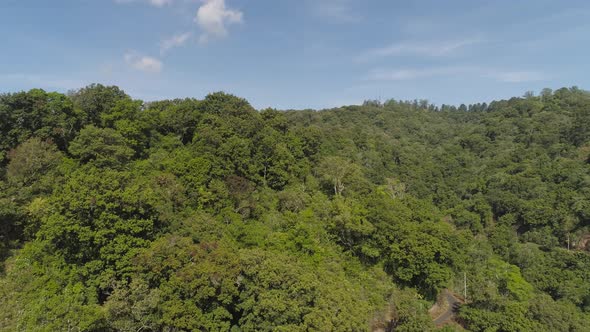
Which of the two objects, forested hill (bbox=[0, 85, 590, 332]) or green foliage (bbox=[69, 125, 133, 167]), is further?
green foliage (bbox=[69, 125, 133, 167])

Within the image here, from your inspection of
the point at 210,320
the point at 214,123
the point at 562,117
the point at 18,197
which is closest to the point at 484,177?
the point at 562,117

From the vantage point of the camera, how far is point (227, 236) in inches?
952

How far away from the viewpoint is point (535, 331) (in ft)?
96.0

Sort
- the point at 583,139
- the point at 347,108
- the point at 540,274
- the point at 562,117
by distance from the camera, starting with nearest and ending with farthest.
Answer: the point at 540,274, the point at 583,139, the point at 562,117, the point at 347,108

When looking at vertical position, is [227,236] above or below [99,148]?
below

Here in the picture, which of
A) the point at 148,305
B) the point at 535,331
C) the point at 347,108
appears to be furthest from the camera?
the point at 347,108

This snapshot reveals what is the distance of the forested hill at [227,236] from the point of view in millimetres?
18781

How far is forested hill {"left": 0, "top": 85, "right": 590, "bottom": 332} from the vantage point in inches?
739

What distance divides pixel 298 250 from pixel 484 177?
63722mm

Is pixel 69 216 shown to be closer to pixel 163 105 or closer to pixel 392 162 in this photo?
pixel 163 105

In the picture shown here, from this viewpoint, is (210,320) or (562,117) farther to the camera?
(562,117)

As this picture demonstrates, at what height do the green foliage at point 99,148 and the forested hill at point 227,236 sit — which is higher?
the green foliage at point 99,148

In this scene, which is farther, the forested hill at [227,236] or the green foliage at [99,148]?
the green foliage at [99,148]

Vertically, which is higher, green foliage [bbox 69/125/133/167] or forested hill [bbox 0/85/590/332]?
green foliage [bbox 69/125/133/167]
